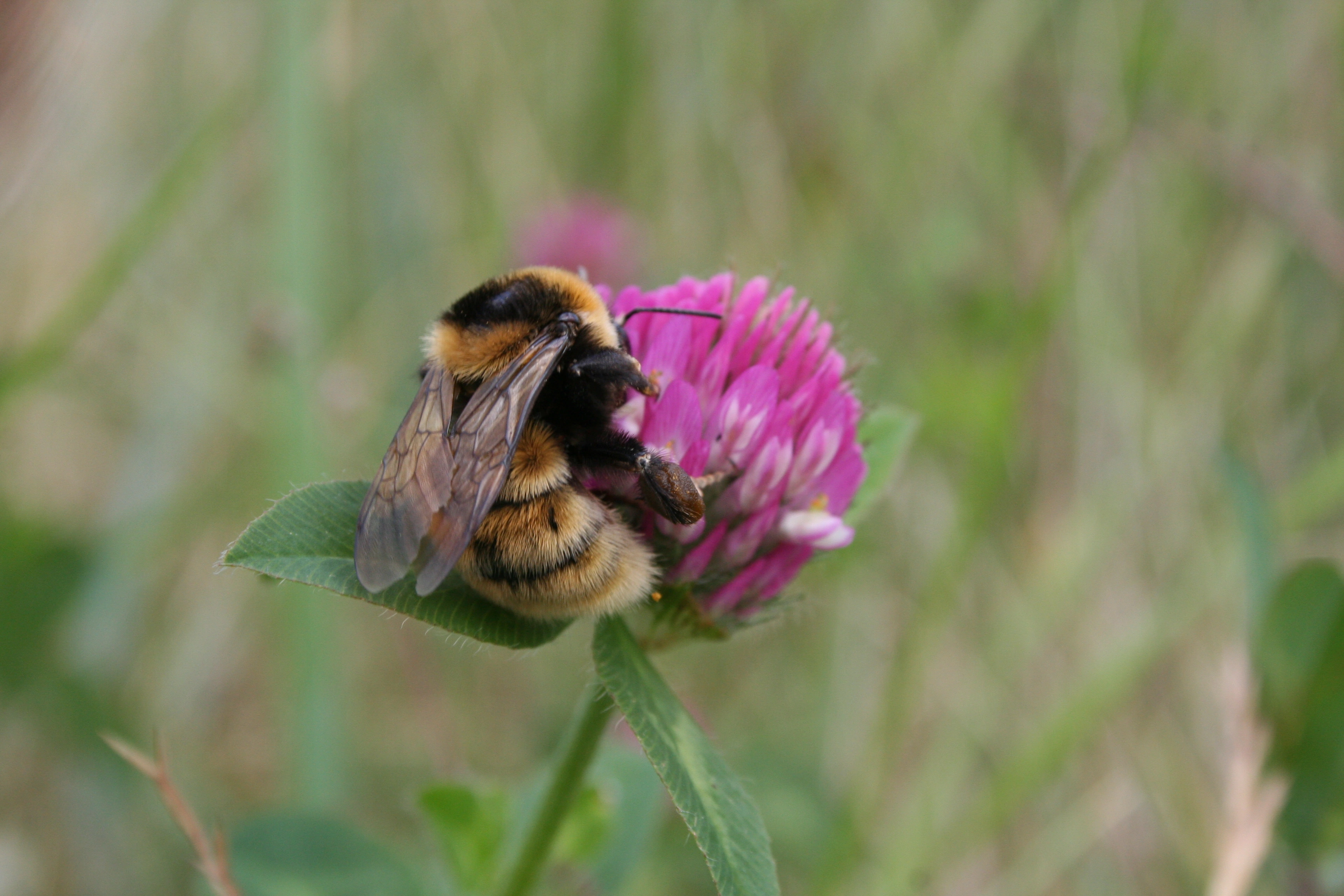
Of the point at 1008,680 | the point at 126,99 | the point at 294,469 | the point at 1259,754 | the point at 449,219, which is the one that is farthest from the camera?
the point at 449,219

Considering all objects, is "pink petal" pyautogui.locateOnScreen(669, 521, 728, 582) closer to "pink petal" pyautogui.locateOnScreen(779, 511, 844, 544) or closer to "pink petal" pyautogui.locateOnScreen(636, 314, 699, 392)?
"pink petal" pyautogui.locateOnScreen(779, 511, 844, 544)

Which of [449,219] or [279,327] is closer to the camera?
[279,327]

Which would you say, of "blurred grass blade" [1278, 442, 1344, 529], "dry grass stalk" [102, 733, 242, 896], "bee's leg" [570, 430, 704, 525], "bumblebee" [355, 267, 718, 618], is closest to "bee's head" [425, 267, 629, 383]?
"bumblebee" [355, 267, 718, 618]

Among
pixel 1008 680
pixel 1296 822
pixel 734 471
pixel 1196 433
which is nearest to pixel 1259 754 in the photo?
pixel 1296 822

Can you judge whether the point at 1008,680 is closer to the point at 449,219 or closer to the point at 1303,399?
the point at 1303,399

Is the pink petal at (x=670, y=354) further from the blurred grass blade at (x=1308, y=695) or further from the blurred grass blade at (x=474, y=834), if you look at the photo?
the blurred grass blade at (x=1308, y=695)

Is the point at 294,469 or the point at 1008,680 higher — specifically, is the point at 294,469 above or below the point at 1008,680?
above

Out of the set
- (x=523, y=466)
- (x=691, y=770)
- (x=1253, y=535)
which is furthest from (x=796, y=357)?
(x=1253, y=535)
